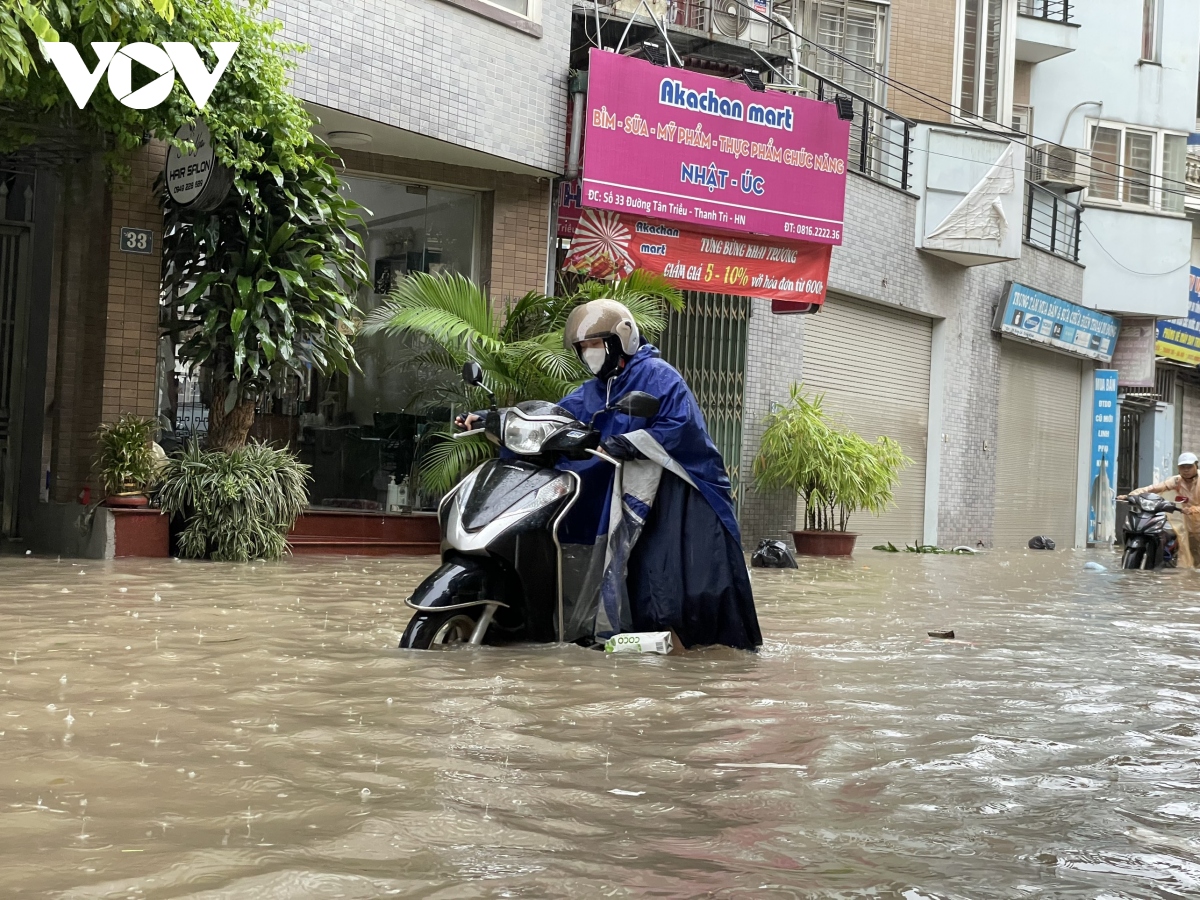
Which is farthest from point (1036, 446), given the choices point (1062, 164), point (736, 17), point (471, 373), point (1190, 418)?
point (471, 373)

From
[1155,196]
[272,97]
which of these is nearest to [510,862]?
[272,97]

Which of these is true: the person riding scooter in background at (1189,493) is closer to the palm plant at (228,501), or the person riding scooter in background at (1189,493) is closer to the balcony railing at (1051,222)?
the balcony railing at (1051,222)

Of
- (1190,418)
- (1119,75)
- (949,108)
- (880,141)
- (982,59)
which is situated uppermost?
(1119,75)

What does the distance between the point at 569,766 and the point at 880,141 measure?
1694 cm

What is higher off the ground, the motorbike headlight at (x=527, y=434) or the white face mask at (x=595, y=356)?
the white face mask at (x=595, y=356)

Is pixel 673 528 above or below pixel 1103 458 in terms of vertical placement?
below

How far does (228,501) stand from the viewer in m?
9.99

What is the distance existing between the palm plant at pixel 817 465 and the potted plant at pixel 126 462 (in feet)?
25.3

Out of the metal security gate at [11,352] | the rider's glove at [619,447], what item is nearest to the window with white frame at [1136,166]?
the metal security gate at [11,352]

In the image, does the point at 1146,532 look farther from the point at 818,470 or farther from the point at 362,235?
the point at 362,235

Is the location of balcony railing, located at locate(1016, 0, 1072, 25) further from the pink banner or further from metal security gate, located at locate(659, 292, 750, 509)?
metal security gate, located at locate(659, 292, 750, 509)

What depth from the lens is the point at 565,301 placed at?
39.5 ft

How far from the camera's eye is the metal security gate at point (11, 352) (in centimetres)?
1109

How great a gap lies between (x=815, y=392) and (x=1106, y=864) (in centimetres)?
1490
